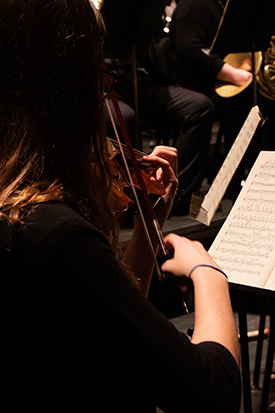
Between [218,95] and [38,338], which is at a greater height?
[38,338]

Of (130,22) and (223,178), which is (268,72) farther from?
(223,178)

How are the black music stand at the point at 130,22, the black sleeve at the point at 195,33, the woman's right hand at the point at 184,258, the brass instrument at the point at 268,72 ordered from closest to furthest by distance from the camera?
the woman's right hand at the point at 184,258
the black music stand at the point at 130,22
the black sleeve at the point at 195,33
the brass instrument at the point at 268,72

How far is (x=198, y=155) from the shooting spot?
252cm

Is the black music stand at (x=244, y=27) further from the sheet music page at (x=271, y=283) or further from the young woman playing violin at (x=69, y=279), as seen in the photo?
the young woman playing violin at (x=69, y=279)

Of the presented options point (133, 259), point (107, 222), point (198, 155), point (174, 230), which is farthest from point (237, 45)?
point (107, 222)

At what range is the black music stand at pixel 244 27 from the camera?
6.61ft

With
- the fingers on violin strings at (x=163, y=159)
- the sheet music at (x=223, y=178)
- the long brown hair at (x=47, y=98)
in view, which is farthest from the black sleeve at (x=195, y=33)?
the long brown hair at (x=47, y=98)

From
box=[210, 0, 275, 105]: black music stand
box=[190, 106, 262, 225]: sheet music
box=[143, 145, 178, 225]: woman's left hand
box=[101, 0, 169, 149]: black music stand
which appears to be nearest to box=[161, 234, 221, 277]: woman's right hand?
box=[143, 145, 178, 225]: woman's left hand

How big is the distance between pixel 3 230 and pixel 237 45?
6.34 ft

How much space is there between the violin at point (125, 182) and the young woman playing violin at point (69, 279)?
0.27 m

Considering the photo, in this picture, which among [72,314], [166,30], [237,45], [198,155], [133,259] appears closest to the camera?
[72,314]

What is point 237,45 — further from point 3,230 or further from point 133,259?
point 3,230

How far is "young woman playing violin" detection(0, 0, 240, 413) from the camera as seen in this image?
543 millimetres

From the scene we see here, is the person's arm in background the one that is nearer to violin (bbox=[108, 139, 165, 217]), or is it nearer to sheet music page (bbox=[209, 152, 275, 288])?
sheet music page (bbox=[209, 152, 275, 288])
